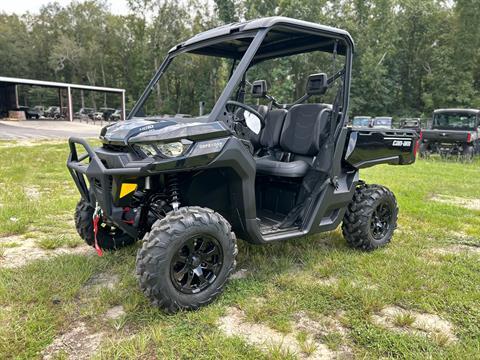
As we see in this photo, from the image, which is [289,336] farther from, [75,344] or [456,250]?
[456,250]

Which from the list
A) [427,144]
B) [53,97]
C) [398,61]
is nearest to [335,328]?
[427,144]

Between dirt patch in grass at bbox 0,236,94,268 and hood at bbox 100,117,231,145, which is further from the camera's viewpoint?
dirt patch in grass at bbox 0,236,94,268

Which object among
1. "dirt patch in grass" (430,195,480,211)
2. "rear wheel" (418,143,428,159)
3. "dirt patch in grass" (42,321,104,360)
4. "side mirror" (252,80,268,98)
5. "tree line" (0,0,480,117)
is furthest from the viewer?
"tree line" (0,0,480,117)

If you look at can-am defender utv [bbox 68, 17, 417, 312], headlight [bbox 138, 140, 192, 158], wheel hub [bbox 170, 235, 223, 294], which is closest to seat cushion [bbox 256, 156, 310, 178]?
can-am defender utv [bbox 68, 17, 417, 312]

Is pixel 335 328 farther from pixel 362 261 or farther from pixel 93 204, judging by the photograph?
pixel 93 204

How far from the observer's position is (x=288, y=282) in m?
3.31

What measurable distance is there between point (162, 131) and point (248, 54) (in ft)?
3.11

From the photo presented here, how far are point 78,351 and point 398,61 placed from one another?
134 ft

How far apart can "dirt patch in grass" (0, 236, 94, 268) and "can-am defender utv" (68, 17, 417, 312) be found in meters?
0.48

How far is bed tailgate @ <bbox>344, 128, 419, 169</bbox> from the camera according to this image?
3826 millimetres

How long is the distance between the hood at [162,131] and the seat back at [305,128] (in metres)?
1.25

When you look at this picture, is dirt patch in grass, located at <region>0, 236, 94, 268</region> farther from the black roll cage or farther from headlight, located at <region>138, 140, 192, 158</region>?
headlight, located at <region>138, 140, 192, 158</region>

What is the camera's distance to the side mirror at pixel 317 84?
340 centimetres

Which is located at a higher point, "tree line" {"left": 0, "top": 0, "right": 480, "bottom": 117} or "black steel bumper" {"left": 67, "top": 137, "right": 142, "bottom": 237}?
"tree line" {"left": 0, "top": 0, "right": 480, "bottom": 117}
